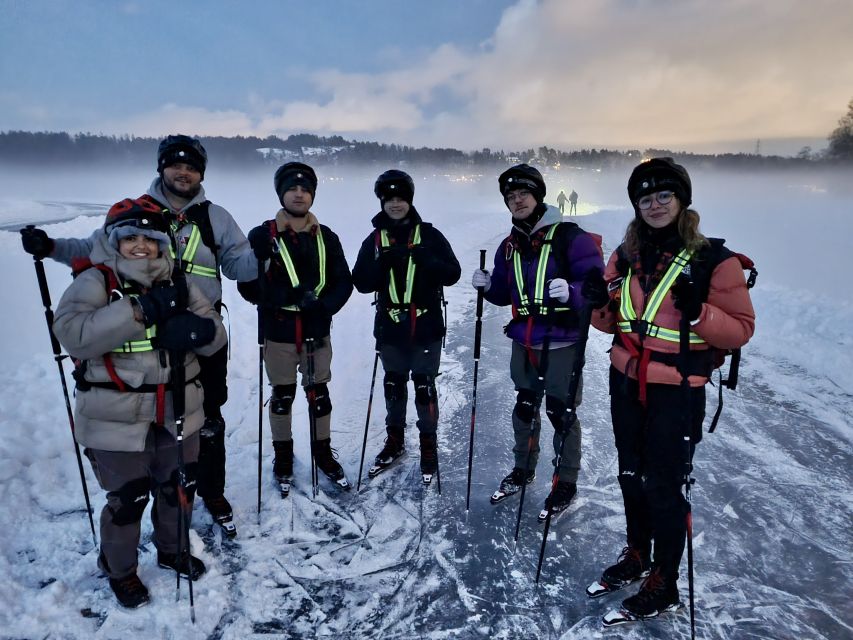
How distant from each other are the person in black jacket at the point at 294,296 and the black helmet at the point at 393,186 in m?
0.58

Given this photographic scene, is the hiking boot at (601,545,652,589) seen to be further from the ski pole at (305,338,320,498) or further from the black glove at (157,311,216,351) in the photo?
the black glove at (157,311,216,351)

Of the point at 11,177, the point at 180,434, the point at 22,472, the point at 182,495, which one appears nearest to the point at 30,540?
the point at 22,472

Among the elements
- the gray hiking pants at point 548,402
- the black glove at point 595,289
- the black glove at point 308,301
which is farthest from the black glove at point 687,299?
the black glove at point 308,301

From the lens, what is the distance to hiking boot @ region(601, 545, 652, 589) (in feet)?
10.9

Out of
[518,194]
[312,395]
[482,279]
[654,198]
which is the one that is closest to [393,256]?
[482,279]

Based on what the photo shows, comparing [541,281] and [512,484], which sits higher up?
[541,281]

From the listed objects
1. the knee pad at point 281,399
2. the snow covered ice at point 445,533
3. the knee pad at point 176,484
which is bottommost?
the snow covered ice at point 445,533

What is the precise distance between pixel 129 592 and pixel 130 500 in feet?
2.07

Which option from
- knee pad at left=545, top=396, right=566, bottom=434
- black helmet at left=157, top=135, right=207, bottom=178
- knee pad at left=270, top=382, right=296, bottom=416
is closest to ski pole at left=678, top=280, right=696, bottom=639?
knee pad at left=545, top=396, right=566, bottom=434

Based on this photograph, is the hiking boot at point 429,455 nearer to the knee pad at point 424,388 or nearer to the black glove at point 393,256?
the knee pad at point 424,388

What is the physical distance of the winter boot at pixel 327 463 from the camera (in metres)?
4.49

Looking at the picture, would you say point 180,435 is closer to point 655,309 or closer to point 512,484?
point 512,484

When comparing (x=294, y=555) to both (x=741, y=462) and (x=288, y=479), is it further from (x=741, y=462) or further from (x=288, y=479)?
(x=741, y=462)

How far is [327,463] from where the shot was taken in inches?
179
